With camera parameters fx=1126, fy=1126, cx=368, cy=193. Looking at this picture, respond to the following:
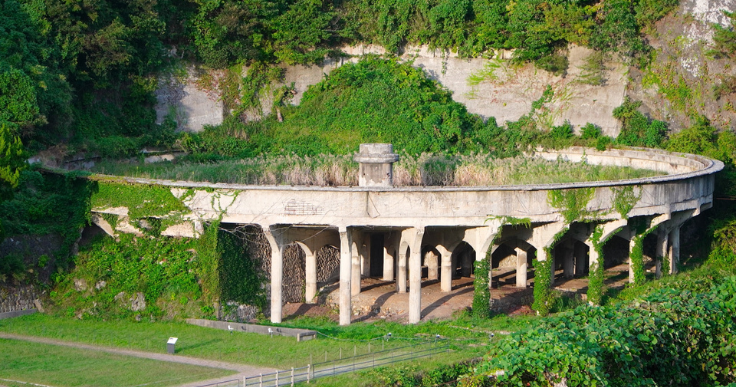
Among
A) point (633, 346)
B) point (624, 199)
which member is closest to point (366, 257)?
point (624, 199)

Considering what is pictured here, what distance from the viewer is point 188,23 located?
5681 cm

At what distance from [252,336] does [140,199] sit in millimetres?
7207

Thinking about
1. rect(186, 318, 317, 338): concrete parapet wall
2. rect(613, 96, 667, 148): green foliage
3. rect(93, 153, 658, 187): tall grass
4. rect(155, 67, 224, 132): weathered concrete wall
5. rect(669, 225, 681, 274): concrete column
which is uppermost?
rect(155, 67, 224, 132): weathered concrete wall

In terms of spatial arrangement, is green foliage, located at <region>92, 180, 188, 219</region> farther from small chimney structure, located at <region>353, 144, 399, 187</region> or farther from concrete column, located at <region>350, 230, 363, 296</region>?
concrete column, located at <region>350, 230, 363, 296</region>

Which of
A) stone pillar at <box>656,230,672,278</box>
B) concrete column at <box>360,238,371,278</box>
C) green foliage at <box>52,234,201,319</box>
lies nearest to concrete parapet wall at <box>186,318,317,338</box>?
green foliage at <box>52,234,201,319</box>

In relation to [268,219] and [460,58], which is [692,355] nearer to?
[268,219]

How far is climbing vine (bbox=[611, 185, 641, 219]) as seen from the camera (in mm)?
38656

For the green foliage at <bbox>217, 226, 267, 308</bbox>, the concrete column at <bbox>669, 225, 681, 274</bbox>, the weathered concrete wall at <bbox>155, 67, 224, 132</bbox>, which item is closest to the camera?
the green foliage at <bbox>217, 226, 267, 308</bbox>

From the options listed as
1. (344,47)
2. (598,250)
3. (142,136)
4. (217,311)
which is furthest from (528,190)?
(344,47)

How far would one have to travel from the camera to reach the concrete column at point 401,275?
40281 mm

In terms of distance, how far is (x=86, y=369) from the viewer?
29.2 m

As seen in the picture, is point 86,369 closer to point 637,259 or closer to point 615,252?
point 637,259

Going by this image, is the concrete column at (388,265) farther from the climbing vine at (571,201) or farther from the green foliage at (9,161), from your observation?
the green foliage at (9,161)

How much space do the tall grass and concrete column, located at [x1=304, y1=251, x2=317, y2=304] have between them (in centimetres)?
333
